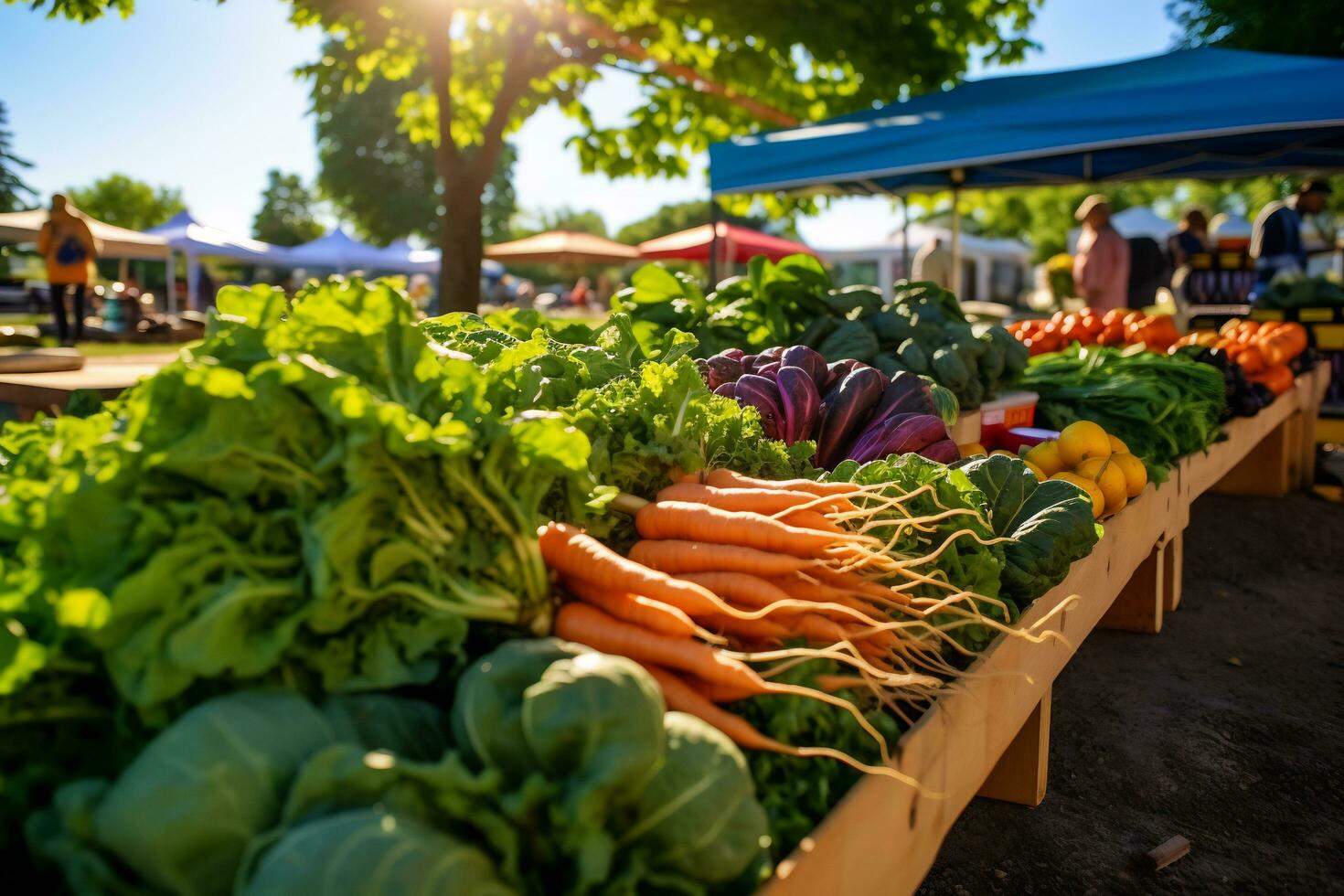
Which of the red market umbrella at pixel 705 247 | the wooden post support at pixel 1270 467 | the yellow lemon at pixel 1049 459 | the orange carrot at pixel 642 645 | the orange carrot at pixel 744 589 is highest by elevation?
the red market umbrella at pixel 705 247

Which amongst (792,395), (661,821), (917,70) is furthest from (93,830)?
(917,70)

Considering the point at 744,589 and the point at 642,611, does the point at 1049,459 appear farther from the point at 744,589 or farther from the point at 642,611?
the point at 642,611

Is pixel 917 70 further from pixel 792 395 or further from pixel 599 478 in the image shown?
pixel 599 478

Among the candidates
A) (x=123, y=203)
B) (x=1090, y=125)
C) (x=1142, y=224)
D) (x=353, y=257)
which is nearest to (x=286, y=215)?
(x=123, y=203)

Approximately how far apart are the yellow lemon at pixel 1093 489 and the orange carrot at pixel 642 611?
71.4 inches

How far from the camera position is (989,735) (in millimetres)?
1851

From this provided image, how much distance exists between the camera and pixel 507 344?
91.7 inches

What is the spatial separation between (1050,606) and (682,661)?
1163 mm

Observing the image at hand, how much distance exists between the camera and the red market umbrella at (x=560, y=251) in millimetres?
25750

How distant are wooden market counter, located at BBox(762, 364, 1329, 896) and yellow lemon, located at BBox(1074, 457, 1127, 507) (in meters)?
0.06

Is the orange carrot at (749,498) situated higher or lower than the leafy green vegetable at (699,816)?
higher

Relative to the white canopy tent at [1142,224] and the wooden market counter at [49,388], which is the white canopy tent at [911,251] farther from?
the wooden market counter at [49,388]

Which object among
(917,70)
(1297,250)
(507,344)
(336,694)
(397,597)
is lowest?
(336,694)

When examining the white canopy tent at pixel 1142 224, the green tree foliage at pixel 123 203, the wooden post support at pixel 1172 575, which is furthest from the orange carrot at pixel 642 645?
the green tree foliage at pixel 123 203
